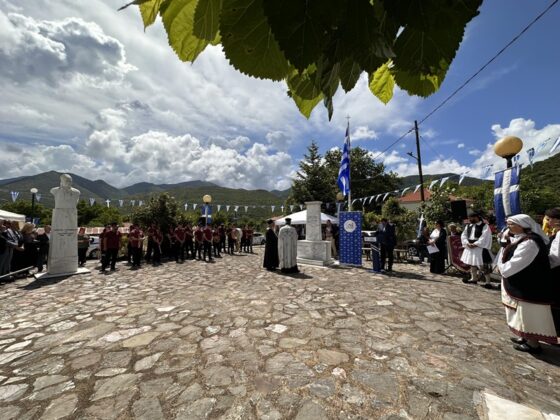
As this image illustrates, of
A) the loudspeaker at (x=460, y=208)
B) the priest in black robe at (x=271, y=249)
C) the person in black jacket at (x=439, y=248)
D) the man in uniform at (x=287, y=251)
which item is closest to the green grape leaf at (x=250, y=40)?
the man in uniform at (x=287, y=251)

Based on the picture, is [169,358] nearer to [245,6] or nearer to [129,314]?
[129,314]

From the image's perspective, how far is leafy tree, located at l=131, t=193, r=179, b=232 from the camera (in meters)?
22.6

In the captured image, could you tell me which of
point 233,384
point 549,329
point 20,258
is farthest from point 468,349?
point 20,258

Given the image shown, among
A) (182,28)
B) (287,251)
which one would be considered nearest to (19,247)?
(287,251)

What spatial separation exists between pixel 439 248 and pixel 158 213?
20.4 m

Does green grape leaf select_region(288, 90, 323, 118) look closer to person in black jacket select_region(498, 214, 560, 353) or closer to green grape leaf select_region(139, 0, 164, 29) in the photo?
green grape leaf select_region(139, 0, 164, 29)

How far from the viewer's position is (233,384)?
9.48 feet

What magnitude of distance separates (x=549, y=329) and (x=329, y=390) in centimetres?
319

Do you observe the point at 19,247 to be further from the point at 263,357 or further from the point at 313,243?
the point at 313,243

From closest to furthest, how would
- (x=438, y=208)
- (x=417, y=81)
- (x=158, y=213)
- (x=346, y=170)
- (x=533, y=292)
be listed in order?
(x=417, y=81) → (x=533, y=292) → (x=346, y=170) → (x=438, y=208) → (x=158, y=213)

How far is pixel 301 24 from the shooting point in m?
0.50

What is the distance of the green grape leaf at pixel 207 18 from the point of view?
62 cm

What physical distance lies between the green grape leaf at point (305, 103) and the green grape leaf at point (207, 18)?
297 millimetres

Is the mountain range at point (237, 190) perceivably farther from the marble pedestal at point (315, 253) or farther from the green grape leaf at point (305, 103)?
the green grape leaf at point (305, 103)
